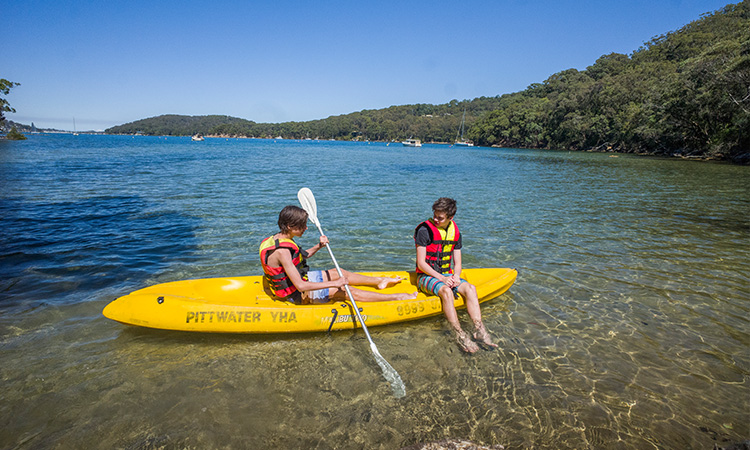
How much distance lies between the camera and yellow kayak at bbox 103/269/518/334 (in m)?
4.23

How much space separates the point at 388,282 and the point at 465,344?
1.43m

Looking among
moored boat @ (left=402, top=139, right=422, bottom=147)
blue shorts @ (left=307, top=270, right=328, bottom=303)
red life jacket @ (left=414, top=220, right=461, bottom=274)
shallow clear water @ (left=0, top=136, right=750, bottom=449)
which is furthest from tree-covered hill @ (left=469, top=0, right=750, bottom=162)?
blue shorts @ (left=307, top=270, right=328, bottom=303)

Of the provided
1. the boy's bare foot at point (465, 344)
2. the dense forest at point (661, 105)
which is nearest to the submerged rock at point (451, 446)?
the boy's bare foot at point (465, 344)

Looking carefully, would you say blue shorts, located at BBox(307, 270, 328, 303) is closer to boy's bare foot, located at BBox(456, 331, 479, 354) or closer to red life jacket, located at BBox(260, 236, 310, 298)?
red life jacket, located at BBox(260, 236, 310, 298)

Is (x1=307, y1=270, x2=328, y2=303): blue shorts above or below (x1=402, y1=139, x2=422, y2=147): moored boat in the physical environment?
below

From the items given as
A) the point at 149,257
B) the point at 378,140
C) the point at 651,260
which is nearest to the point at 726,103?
the point at 651,260

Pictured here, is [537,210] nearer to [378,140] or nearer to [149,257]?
[149,257]

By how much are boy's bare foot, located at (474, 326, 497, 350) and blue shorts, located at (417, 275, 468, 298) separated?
0.54 meters

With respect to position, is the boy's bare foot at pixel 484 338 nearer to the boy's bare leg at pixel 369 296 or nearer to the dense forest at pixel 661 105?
the boy's bare leg at pixel 369 296

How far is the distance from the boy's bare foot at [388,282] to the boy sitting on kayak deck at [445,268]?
1.23 feet

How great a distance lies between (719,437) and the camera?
2.91m

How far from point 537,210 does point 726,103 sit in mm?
32949

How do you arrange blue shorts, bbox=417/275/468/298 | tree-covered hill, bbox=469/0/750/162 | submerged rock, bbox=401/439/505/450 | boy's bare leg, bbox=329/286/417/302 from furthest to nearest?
tree-covered hill, bbox=469/0/750/162, boy's bare leg, bbox=329/286/417/302, blue shorts, bbox=417/275/468/298, submerged rock, bbox=401/439/505/450

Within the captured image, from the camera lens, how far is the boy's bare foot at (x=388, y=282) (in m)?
5.16
